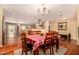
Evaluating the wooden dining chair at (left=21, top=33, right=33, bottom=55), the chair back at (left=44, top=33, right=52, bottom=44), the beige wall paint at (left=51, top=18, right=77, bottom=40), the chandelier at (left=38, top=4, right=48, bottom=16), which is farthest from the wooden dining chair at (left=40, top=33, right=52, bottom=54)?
the chandelier at (left=38, top=4, right=48, bottom=16)

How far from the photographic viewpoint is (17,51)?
254 cm

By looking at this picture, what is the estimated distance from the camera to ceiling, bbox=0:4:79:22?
8.25 ft

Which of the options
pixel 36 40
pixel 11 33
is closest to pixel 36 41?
pixel 36 40

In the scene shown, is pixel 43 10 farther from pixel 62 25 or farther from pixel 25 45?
pixel 25 45

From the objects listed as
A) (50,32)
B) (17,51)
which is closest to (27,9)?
(50,32)

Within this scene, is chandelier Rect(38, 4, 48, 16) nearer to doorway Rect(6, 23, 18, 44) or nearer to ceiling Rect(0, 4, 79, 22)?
ceiling Rect(0, 4, 79, 22)

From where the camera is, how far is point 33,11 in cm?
254

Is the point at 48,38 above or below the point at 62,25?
below

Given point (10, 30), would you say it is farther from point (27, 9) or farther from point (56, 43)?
point (56, 43)

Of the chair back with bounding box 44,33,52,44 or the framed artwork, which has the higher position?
the framed artwork

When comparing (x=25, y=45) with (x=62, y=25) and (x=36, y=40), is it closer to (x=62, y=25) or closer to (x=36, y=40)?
(x=36, y=40)

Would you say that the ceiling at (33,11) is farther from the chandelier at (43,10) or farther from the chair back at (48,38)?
the chair back at (48,38)

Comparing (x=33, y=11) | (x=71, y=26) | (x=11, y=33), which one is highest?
(x=33, y=11)

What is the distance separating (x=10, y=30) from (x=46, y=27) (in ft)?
2.21
